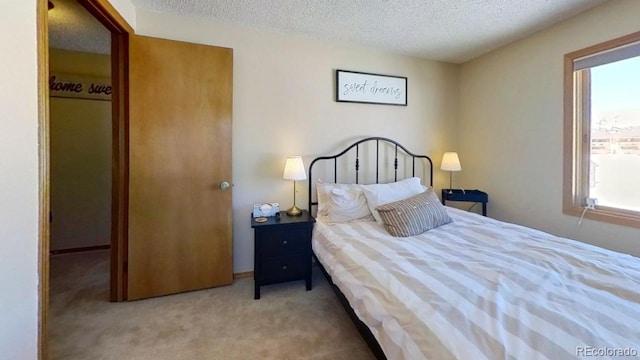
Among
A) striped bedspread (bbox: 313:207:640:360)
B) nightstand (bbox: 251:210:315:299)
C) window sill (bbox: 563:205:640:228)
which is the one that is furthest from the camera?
nightstand (bbox: 251:210:315:299)

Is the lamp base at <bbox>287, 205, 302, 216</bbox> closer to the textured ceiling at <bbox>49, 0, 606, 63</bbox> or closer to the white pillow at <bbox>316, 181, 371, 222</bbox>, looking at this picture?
the white pillow at <bbox>316, 181, 371, 222</bbox>

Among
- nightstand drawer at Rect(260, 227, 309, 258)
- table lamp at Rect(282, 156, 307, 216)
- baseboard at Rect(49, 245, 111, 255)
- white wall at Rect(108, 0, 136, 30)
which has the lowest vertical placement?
baseboard at Rect(49, 245, 111, 255)

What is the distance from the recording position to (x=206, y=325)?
1.89 m

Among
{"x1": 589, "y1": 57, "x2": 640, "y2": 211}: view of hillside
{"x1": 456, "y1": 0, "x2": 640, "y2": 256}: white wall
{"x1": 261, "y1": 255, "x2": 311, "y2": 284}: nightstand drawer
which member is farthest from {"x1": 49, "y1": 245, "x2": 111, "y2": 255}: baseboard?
{"x1": 589, "y1": 57, "x2": 640, "y2": 211}: view of hillside

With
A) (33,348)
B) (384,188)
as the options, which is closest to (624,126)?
(384,188)

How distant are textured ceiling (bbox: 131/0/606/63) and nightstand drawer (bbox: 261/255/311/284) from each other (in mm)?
2029

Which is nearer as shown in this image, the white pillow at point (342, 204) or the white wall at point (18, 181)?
the white wall at point (18, 181)

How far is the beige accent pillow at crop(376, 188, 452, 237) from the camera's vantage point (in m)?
1.99

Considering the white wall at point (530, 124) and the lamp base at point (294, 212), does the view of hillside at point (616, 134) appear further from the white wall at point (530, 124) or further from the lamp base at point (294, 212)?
the lamp base at point (294, 212)

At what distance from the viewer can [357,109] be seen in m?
2.96

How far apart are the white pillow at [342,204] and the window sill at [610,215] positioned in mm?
1699

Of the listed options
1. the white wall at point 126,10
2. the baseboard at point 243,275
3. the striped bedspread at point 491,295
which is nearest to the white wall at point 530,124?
the striped bedspread at point 491,295

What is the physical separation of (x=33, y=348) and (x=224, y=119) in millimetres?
1766

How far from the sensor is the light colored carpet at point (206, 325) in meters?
1.63
